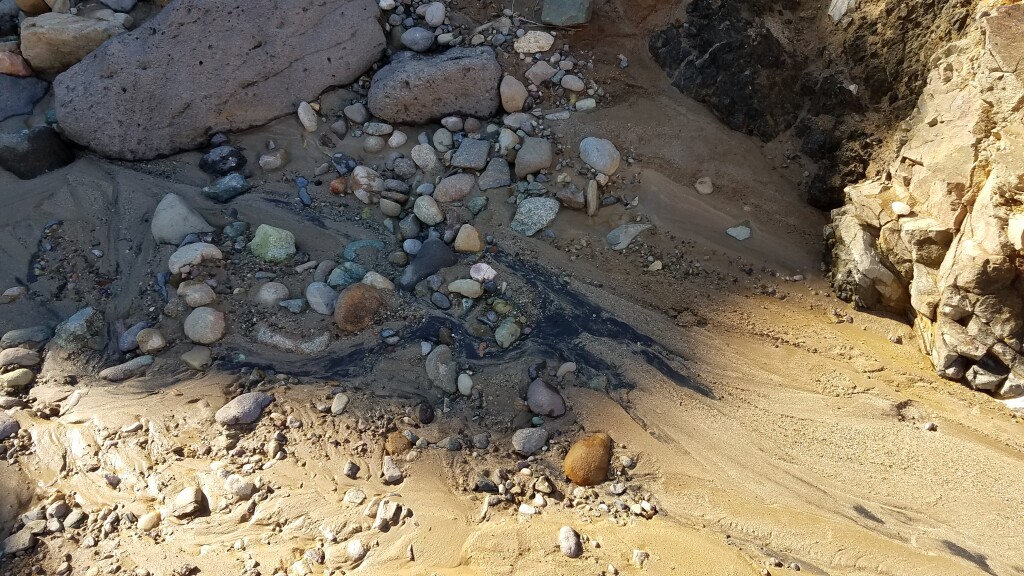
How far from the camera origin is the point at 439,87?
11.3 ft

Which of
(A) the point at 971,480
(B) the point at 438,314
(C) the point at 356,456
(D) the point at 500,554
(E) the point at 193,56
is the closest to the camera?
(D) the point at 500,554

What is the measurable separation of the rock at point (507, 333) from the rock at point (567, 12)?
1799 millimetres

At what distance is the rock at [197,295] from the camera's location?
291cm

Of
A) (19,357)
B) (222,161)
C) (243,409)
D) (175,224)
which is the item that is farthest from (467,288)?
(19,357)

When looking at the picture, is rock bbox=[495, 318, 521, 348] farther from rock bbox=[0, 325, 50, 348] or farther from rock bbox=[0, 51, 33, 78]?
rock bbox=[0, 51, 33, 78]

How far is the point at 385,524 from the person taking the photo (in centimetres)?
219

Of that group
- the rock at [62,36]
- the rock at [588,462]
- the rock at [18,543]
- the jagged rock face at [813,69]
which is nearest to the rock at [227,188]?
the rock at [62,36]

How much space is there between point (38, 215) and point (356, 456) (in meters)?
2.38

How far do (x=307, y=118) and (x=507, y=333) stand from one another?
70.8 inches

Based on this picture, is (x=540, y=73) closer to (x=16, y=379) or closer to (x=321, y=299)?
(x=321, y=299)

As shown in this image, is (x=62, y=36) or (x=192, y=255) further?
(x=62, y=36)

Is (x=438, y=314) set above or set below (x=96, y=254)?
above

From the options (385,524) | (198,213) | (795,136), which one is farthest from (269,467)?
(795,136)

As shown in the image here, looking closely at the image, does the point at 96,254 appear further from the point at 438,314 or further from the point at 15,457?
the point at 438,314
